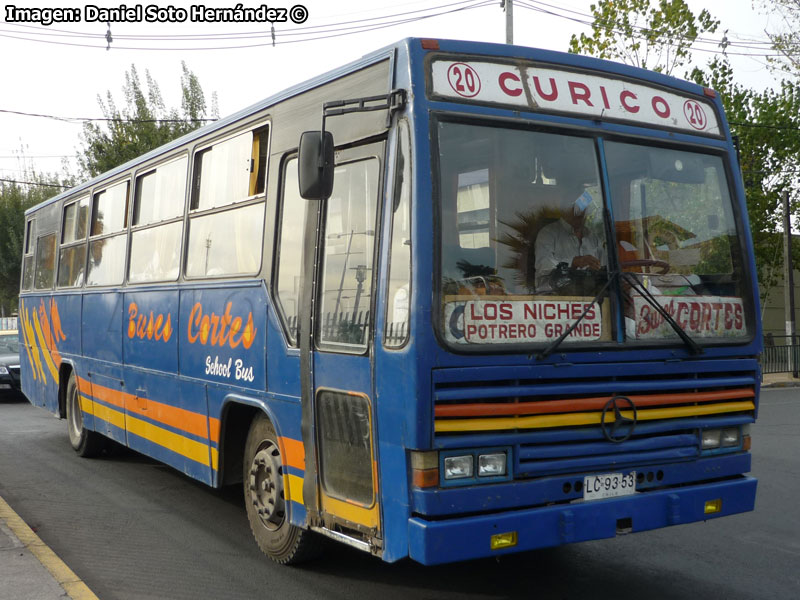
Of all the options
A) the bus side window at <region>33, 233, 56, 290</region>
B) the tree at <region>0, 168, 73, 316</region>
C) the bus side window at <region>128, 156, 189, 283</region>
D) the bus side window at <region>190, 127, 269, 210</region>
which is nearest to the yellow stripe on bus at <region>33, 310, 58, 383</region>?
the bus side window at <region>33, 233, 56, 290</region>

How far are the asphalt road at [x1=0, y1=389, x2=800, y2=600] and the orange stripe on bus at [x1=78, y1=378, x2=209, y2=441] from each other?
0.79 meters

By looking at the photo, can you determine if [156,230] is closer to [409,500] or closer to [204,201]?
[204,201]

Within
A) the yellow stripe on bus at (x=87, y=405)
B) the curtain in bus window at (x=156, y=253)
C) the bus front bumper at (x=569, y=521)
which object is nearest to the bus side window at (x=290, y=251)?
the bus front bumper at (x=569, y=521)

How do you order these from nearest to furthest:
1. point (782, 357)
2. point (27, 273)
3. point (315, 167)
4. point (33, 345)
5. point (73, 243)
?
point (315, 167), point (73, 243), point (33, 345), point (27, 273), point (782, 357)

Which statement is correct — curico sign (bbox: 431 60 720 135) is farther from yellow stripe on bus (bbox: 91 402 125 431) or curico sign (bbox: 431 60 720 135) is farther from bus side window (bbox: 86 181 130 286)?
yellow stripe on bus (bbox: 91 402 125 431)

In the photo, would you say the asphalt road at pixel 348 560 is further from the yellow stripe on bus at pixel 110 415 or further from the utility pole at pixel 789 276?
the utility pole at pixel 789 276

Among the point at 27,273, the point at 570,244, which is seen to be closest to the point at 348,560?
the point at 570,244

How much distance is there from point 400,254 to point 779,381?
68.5 feet

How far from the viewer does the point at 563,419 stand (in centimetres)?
471

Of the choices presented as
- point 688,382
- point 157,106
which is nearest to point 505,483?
point 688,382

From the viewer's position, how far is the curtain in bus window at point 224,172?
6.60 meters

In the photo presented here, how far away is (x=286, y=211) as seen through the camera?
589 cm

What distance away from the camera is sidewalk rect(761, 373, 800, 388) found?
22.4 m

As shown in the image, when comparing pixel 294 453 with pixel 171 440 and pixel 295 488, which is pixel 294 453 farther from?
pixel 171 440
